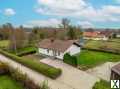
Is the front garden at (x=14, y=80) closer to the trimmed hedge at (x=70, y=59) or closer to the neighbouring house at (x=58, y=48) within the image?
the trimmed hedge at (x=70, y=59)

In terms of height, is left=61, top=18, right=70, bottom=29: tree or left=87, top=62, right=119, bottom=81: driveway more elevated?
left=61, top=18, right=70, bottom=29: tree

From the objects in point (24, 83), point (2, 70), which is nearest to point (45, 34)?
point (2, 70)

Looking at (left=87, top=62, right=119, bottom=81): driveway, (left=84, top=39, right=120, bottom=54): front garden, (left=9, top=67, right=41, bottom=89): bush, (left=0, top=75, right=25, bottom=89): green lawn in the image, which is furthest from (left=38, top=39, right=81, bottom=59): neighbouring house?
(left=0, top=75, right=25, bottom=89): green lawn

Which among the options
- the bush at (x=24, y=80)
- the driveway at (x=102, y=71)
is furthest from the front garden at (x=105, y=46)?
the bush at (x=24, y=80)

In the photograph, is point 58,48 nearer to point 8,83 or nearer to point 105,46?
point 8,83

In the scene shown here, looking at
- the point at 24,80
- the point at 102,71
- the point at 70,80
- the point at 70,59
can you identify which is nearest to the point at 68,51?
the point at 70,59

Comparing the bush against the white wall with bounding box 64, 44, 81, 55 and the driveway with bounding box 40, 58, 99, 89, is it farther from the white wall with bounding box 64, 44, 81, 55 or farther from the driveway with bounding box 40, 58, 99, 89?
the white wall with bounding box 64, 44, 81, 55
